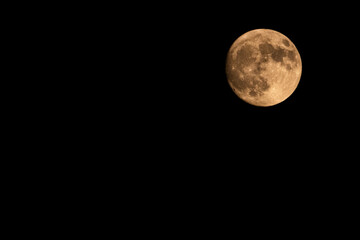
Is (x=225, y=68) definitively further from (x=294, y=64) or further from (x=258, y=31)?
(x=294, y=64)

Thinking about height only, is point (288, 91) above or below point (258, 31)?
below

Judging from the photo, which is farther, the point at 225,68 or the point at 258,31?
the point at 225,68

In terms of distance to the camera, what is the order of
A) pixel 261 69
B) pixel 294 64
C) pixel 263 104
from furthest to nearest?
1. pixel 263 104
2. pixel 294 64
3. pixel 261 69

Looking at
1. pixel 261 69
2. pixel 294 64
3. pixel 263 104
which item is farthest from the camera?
pixel 263 104

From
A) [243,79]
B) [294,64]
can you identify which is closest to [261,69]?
[243,79]

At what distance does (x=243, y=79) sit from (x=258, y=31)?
65 centimetres

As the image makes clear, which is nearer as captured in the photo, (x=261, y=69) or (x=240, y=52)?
(x=261, y=69)

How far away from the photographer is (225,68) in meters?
3.06

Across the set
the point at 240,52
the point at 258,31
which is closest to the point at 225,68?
the point at 240,52

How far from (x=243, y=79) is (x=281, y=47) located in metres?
0.55

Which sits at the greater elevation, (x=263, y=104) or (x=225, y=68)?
(x=225, y=68)

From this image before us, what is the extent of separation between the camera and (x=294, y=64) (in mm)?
2695

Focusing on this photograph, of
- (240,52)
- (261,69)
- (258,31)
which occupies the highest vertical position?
(258,31)

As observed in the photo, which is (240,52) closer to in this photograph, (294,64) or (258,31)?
(258,31)
